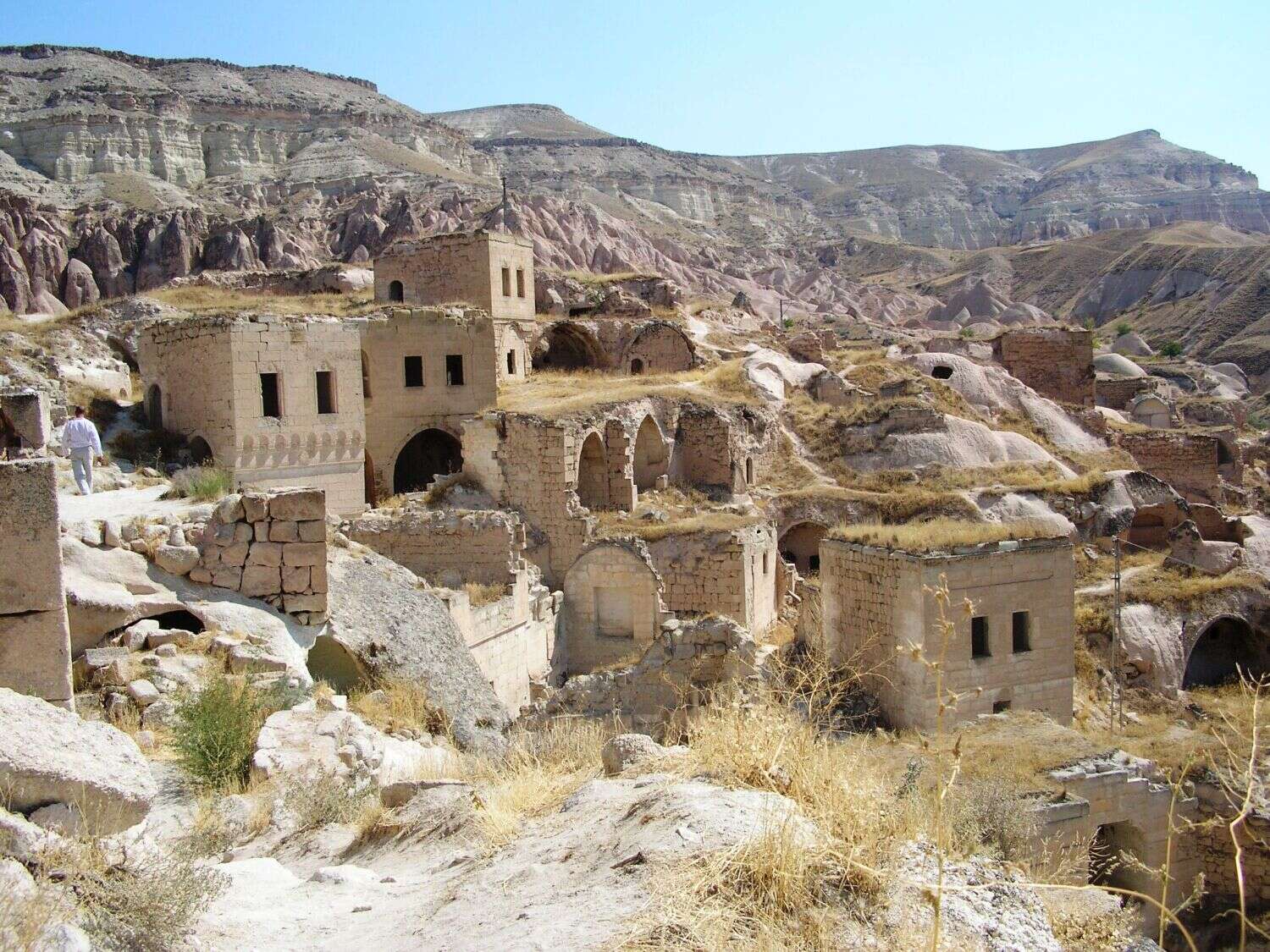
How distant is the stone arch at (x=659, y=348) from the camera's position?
28312 mm

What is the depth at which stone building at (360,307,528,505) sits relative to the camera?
19484 mm

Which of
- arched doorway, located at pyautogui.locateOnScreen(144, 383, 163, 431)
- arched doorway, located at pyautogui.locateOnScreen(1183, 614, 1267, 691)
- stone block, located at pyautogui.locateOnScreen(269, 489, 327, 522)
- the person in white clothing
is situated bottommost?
arched doorway, located at pyautogui.locateOnScreen(1183, 614, 1267, 691)

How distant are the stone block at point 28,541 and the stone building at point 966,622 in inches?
293

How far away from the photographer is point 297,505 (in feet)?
22.5

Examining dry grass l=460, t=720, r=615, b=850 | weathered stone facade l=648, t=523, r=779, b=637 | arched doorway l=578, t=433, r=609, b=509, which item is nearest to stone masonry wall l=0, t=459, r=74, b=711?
dry grass l=460, t=720, r=615, b=850

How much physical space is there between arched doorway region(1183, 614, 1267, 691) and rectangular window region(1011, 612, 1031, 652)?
8.83 meters

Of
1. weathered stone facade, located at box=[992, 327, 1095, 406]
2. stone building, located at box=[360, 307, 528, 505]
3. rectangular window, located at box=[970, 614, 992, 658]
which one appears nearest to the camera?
rectangular window, located at box=[970, 614, 992, 658]

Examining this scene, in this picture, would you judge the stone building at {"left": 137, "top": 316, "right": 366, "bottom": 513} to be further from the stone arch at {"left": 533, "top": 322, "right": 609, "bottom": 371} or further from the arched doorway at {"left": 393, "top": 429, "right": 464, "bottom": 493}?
the stone arch at {"left": 533, "top": 322, "right": 609, "bottom": 371}

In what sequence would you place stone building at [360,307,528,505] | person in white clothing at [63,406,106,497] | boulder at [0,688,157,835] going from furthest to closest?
stone building at [360,307,528,505] → person in white clothing at [63,406,106,497] → boulder at [0,688,157,835]

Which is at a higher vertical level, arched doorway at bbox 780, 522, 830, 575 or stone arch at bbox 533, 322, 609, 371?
stone arch at bbox 533, 322, 609, 371

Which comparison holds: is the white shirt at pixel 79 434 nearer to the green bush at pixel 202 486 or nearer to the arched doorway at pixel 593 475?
the green bush at pixel 202 486

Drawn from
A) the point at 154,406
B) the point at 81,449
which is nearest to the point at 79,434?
the point at 81,449

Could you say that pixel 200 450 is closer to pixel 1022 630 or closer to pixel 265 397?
pixel 265 397

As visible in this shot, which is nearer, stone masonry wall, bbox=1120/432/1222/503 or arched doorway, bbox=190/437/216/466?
arched doorway, bbox=190/437/216/466
